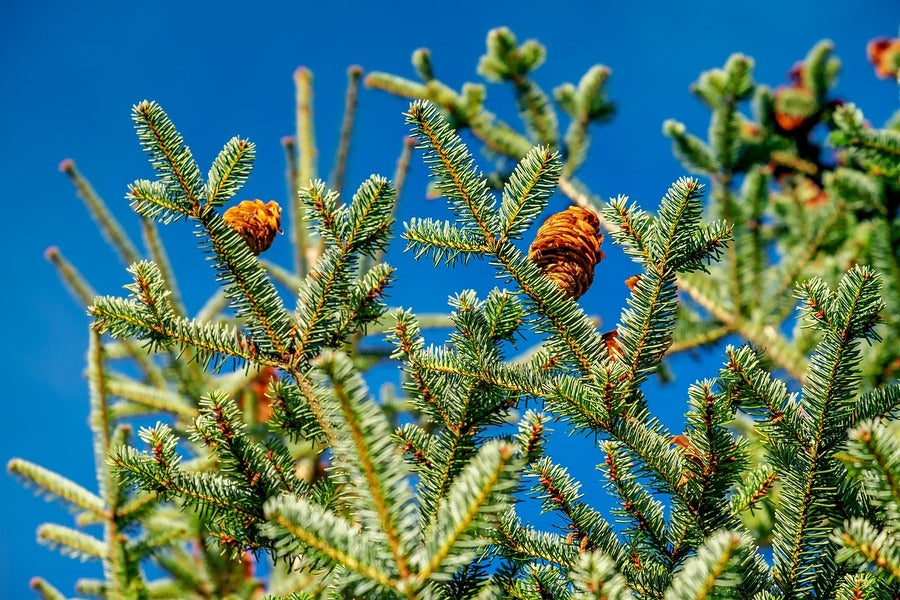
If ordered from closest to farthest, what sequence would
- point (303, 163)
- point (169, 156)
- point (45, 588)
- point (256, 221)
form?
point (169, 156), point (256, 221), point (45, 588), point (303, 163)

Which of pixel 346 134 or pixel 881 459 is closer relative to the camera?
pixel 881 459

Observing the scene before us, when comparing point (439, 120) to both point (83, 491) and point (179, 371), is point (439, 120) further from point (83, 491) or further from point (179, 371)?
point (179, 371)

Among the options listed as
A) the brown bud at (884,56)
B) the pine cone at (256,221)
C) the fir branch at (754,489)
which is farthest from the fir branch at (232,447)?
the brown bud at (884,56)

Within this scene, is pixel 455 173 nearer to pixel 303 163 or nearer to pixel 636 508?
pixel 636 508

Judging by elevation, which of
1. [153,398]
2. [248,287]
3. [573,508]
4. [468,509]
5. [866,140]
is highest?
[866,140]

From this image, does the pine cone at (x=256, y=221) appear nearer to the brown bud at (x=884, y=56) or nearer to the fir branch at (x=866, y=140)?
the fir branch at (x=866, y=140)

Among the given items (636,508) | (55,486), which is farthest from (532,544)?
(55,486)
